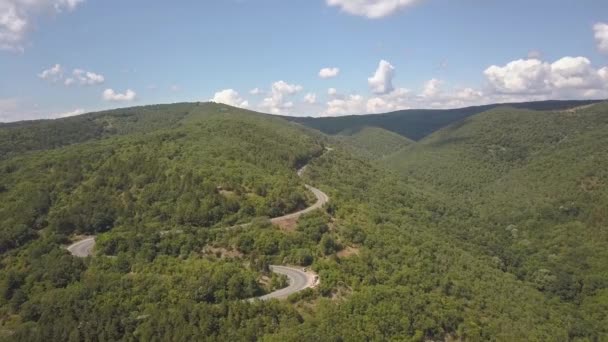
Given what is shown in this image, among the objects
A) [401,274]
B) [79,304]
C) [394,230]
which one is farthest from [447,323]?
[79,304]

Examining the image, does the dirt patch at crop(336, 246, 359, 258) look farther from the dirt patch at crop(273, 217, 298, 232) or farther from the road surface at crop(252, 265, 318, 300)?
the dirt patch at crop(273, 217, 298, 232)

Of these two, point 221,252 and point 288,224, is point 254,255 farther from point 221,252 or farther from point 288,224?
point 288,224

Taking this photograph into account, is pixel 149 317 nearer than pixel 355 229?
Yes

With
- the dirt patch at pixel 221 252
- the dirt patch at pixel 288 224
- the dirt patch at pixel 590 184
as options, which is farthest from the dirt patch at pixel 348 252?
the dirt patch at pixel 590 184

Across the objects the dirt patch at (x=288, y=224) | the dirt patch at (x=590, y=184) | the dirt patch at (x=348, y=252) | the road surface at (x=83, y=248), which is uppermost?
the dirt patch at (x=288, y=224)

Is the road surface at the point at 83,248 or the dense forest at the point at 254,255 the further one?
the road surface at the point at 83,248

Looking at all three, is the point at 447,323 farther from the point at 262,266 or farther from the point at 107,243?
the point at 107,243

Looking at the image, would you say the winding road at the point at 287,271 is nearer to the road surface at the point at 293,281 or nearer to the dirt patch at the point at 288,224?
the road surface at the point at 293,281

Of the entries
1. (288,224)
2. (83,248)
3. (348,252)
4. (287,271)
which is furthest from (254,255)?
(83,248)
